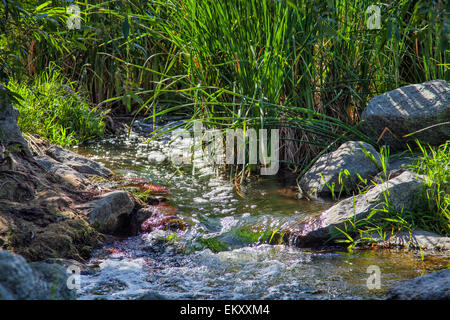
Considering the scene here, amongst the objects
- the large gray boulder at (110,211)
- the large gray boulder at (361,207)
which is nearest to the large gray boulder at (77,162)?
the large gray boulder at (110,211)

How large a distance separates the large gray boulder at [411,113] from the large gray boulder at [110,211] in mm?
2233

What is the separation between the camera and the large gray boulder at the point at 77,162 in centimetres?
396

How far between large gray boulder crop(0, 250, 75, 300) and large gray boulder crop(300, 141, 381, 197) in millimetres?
2313

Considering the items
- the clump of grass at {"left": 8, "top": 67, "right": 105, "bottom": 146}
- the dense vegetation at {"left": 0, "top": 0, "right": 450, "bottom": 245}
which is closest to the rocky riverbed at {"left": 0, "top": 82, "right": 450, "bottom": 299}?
the dense vegetation at {"left": 0, "top": 0, "right": 450, "bottom": 245}

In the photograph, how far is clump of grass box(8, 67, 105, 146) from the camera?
4941mm

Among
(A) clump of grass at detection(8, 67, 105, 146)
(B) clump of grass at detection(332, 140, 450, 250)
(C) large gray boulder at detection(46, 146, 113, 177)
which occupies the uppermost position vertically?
(A) clump of grass at detection(8, 67, 105, 146)

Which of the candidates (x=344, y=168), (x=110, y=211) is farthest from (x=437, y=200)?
(x=110, y=211)

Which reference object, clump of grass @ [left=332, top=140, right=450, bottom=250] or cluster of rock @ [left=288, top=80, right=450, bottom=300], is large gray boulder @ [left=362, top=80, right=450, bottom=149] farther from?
clump of grass @ [left=332, top=140, right=450, bottom=250]

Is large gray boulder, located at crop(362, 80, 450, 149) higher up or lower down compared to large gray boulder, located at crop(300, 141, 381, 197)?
higher up

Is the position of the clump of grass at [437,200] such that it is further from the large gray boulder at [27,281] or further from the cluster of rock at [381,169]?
the large gray boulder at [27,281]

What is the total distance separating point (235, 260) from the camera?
8.85 ft

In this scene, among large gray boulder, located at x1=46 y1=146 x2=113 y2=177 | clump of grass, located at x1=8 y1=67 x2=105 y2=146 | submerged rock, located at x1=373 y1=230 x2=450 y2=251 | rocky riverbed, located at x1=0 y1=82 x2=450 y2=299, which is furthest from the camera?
clump of grass, located at x1=8 y1=67 x2=105 y2=146
